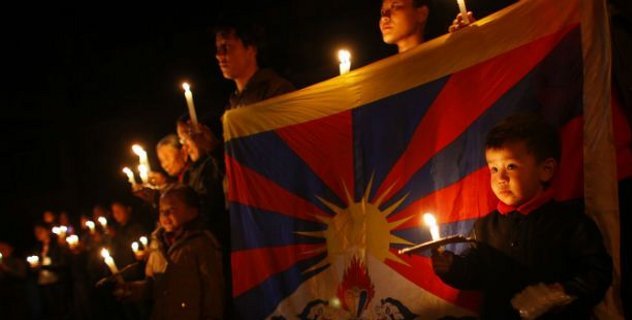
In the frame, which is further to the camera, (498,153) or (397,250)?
(397,250)

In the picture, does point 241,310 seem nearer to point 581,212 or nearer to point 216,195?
point 216,195

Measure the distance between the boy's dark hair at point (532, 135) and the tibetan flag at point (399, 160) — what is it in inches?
5.1

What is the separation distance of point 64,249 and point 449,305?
807cm

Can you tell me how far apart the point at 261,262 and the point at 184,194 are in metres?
0.85

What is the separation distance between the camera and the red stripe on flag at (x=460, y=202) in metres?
2.81

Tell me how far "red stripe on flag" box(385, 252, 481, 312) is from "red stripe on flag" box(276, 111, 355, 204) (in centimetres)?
58

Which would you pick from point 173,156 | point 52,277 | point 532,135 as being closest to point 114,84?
point 52,277

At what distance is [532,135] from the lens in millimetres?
2416

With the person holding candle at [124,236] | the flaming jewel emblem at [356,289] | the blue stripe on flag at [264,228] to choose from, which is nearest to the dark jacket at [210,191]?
the blue stripe on flag at [264,228]

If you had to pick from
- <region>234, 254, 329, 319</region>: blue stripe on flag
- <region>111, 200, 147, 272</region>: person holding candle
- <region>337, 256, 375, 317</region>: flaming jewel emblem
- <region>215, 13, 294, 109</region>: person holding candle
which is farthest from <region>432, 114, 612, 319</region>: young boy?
<region>111, 200, 147, 272</region>: person holding candle

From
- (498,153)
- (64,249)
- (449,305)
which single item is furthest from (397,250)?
(64,249)

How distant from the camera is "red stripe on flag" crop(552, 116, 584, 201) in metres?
2.48

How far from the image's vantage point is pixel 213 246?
4.35 metres

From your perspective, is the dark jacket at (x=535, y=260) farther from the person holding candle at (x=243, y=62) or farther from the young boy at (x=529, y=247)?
the person holding candle at (x=243, y=62)
